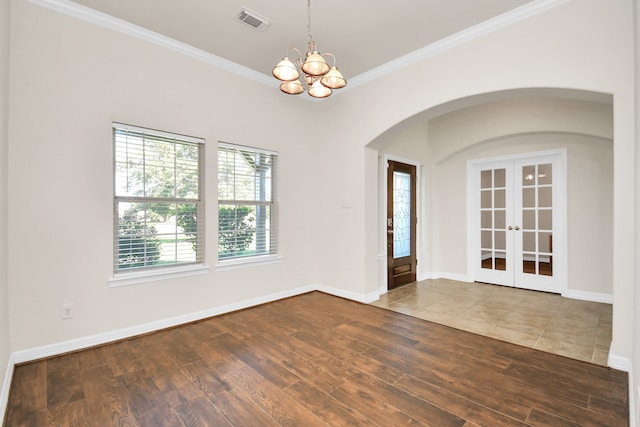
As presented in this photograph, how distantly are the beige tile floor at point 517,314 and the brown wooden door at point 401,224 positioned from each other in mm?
321

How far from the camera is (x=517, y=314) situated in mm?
3785

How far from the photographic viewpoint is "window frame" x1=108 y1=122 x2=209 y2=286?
304 centimetres

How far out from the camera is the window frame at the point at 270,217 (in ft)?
12.6

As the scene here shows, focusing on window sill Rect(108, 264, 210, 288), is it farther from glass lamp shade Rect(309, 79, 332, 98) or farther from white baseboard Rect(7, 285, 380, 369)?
glass lamp shade Rect(309, 79, 332, 98)

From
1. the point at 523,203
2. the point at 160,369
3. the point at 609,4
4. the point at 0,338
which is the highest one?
the point at 609,4

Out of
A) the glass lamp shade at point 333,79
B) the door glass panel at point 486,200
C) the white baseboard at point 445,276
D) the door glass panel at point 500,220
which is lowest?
the white baseboard at point 445,276

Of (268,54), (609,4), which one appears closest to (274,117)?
(268,54)

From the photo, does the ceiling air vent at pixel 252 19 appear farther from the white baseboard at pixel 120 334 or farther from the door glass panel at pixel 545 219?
the door glass panel at pixel 545 219

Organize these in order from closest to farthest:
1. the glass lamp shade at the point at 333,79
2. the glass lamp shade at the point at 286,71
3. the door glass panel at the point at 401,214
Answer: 1. the glass lamp shade at the point at 286,71
2. the glass lamp shade at the point at 333,79
3. the door glass panel at the point at 401,214

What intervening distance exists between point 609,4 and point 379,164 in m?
2.96

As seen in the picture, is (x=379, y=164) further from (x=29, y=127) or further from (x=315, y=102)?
(x=29, y=127)

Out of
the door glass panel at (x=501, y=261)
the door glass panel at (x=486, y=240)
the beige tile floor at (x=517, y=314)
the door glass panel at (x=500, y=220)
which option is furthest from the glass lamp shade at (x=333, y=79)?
the door glass panel at (x=501, y=261)

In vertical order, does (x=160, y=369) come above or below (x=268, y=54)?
below

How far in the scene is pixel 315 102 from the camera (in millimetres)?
4914
